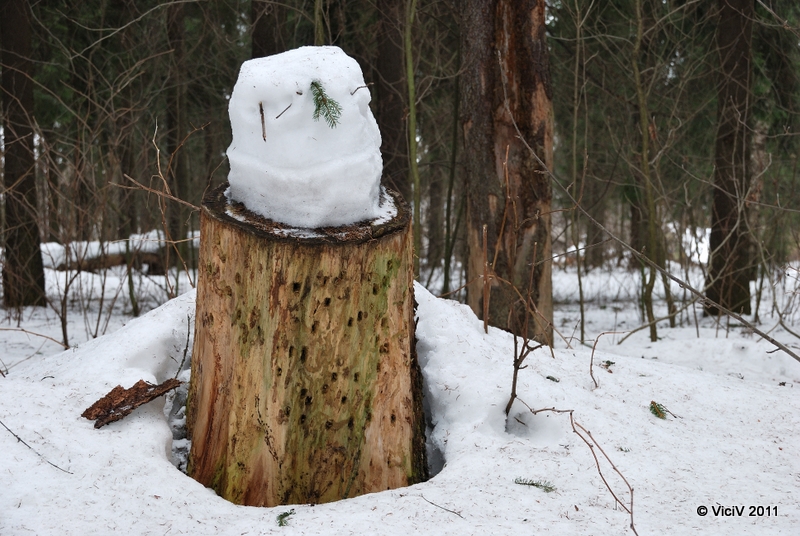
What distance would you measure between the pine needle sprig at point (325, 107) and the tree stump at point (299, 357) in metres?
0.40

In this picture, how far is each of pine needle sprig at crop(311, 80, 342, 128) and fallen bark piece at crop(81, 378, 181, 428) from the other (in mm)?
1286

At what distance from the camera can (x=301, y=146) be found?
8.19ft

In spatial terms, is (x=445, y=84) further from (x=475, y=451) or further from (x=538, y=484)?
(x=538, y=484)

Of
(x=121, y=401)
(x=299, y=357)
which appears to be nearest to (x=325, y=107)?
(x=299, y=357)

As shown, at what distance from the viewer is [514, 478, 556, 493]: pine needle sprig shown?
97.7 inches

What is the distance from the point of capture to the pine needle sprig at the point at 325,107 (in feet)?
8.11

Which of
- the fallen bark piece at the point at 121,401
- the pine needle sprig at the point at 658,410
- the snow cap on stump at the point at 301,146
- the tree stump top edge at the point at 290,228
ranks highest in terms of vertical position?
the snow cap on stump at the point at 301,146

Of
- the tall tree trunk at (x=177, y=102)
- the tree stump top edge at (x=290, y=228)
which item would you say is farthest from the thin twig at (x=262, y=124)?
the tall tree trunk at (x=177, y=102)

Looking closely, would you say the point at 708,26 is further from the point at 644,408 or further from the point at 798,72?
the point at 644,408

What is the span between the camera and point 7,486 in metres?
2.15

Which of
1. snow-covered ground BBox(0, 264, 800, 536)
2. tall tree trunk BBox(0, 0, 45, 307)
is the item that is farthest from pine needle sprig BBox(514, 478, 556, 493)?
tall tree trunk BBox(0, 0, 45, 307)

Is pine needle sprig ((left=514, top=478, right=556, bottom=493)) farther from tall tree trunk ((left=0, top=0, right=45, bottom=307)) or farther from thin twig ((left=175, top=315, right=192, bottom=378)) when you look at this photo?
tall tree trunk ((left=0, top=0, right=45, bottom=307))

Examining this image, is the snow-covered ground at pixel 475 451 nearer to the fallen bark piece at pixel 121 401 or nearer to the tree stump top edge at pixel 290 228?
the fallen bark piece at pixel 121 401

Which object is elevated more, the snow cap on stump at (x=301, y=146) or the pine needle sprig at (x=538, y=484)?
the snow cap on stump at (x=301, y=146)
